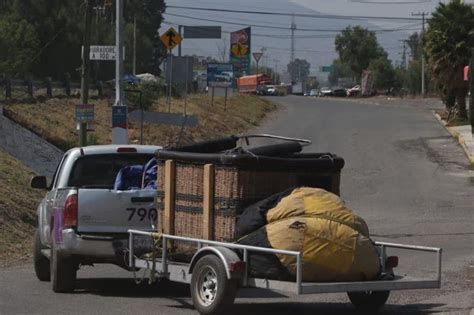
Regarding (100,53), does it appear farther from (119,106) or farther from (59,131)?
(59,131)

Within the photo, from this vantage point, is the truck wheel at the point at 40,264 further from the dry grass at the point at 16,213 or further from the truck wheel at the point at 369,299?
the truck wheel at the point at 369,299

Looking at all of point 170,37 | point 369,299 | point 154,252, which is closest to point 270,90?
point 170,37

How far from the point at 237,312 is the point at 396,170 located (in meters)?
23.4

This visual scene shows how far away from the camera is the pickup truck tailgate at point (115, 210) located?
1235 centimetres

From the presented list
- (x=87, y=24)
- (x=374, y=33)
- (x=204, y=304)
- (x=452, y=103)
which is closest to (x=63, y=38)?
(x=452, y=103)

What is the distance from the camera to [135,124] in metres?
36.4

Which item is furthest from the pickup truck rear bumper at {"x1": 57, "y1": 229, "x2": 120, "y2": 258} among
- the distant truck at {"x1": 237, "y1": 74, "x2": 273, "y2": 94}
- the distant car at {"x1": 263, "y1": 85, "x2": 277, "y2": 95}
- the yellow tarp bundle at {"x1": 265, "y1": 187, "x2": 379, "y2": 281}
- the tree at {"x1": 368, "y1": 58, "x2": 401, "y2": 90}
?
the tree at {"x1": 368, "y1": 58, "x2": 401, "y2": 90}

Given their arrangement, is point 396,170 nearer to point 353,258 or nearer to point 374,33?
point 353,258

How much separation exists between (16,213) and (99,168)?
6476mm

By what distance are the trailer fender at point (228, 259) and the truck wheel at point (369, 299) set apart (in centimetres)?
156

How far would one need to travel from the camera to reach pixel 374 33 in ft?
450

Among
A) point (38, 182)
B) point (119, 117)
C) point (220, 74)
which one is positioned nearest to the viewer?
point (38, 182)

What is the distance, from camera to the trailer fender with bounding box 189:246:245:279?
394 inches

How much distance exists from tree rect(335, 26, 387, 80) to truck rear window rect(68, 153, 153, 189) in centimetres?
12557
